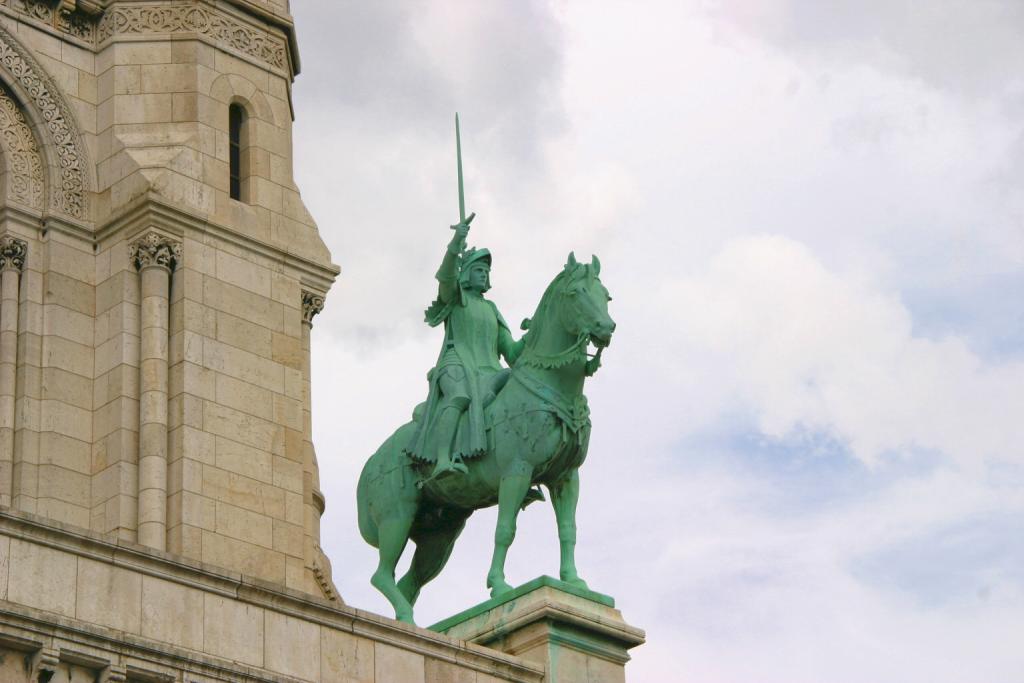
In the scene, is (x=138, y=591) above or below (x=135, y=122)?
below

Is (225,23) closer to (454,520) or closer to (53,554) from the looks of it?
(454,520)

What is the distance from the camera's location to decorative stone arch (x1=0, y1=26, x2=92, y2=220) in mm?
31328

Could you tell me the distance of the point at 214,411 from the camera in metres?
30.2

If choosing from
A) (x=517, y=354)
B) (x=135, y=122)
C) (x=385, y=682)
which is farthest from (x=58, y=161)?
(x=385, y=682)

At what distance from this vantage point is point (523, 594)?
26.3 meters

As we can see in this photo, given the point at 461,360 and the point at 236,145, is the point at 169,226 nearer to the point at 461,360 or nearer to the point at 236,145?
the point at 236,145

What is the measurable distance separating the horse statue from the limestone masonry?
1.62 m

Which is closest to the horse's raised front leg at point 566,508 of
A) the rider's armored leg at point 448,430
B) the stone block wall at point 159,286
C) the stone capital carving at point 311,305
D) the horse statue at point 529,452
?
the horse statue at point 529,452

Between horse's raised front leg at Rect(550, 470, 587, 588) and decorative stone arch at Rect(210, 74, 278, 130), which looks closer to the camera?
horse's raised front leg at Rect(550, 470, 587, 588)

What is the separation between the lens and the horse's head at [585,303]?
26.4 metres

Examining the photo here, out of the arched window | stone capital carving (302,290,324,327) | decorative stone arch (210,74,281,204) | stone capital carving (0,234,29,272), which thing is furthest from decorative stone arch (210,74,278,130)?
stone capital carving (0,234,29,272)

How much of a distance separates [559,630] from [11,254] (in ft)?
28.3

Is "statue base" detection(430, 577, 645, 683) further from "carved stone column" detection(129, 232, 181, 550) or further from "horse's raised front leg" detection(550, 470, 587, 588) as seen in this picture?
"carved stone column" detection(129, 232, 181, 550)

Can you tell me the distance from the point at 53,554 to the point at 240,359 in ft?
29.0
